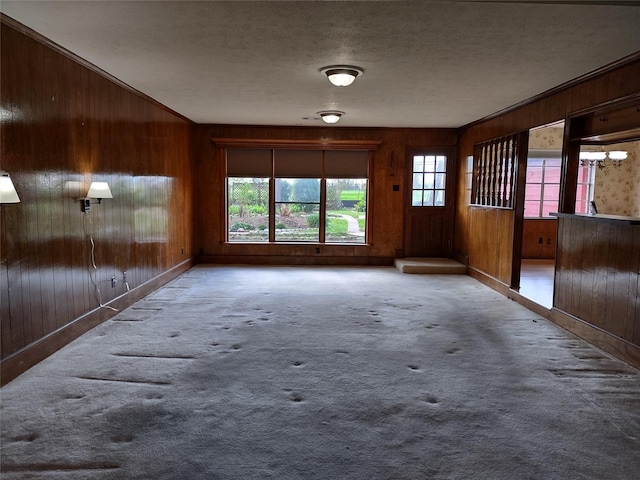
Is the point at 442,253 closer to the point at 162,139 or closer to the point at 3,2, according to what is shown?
the point at 162,139

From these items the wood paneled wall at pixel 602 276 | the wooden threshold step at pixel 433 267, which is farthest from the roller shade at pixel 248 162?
the wood paneled wall at pixel 602 276

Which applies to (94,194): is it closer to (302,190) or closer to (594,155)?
(302,190)

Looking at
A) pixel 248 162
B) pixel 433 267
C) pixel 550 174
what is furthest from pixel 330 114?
pixel 550 174

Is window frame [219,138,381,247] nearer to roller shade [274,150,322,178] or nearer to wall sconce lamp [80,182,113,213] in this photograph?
roller shade [274,150,322,178]

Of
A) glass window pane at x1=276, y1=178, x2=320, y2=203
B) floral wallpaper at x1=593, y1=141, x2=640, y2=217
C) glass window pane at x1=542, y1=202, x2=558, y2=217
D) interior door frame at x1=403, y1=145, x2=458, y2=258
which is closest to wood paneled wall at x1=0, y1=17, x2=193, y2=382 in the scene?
glass window pane at x1=276, y1=178, x2=320, y2=203

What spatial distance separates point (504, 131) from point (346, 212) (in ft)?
10.9

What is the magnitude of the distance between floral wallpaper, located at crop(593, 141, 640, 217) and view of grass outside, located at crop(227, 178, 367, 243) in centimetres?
488

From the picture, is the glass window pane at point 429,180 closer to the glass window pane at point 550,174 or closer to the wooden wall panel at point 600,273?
the glass window pane at point 550,174

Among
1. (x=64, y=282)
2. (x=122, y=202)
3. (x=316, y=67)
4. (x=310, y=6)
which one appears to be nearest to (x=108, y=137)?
(x=122, y=202)

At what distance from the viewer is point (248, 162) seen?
8.58 meters

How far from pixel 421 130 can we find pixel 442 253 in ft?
7.84

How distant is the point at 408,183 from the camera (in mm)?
8633

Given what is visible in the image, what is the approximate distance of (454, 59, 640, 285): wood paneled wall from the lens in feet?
13.6

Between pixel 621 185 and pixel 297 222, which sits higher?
pixel 621 185
